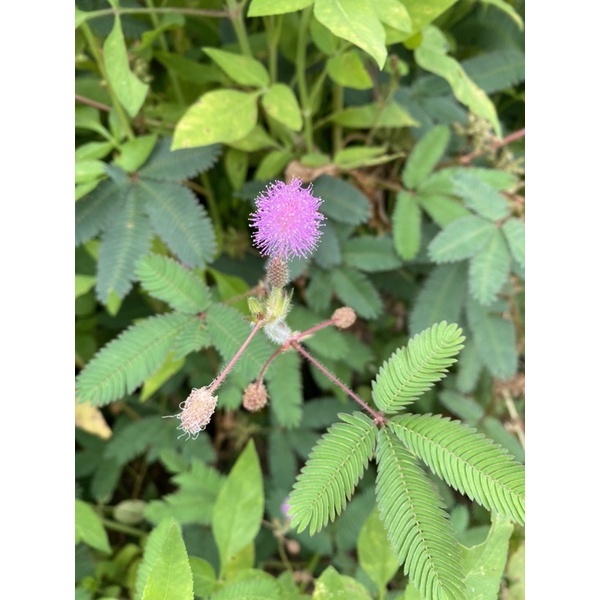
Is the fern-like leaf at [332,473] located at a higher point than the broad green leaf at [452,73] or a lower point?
lower

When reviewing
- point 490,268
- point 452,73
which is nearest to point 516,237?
point 490,268

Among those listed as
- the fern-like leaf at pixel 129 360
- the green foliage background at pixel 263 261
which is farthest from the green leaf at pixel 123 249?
the fern-like leaf at pixel 129 360

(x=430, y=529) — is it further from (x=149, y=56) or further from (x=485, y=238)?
(x=149, y=56)

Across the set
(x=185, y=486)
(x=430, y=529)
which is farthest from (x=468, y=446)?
(x=185, y=486)

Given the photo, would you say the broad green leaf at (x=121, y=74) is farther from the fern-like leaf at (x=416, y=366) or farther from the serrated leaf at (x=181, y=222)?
the fern-like leaf at (x=416, y=366)

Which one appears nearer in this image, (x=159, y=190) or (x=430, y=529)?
(x=430, y=529)
